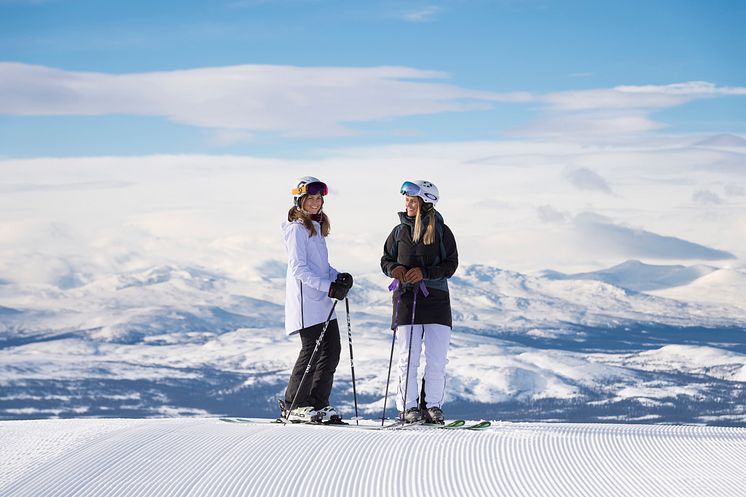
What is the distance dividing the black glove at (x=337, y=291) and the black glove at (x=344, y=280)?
0.02 m

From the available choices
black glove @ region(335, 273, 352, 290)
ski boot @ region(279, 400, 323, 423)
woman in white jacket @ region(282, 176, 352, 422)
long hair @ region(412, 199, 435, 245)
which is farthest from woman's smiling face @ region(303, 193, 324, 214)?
ski boot @ region(279, 400, 323, 423)

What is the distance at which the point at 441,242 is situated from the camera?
31.2 feet

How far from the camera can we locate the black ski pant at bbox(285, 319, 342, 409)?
372 inches

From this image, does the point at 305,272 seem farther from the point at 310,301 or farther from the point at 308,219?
the point at 308,219

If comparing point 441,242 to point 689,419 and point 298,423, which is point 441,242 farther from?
point 689,419

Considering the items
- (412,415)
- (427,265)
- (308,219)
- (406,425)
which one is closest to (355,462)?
(406,425)

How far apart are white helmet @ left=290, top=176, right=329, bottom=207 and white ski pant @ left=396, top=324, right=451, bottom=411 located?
1442mm

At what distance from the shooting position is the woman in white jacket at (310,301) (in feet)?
30.7

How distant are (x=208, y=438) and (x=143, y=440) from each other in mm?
482

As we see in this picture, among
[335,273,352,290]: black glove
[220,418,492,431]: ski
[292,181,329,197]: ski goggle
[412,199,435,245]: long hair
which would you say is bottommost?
[220,418,492,431]: ski

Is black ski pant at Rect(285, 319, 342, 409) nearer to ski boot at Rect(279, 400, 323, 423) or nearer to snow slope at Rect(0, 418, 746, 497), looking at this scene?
ski boot at Rect(279, 400, 323, 423)

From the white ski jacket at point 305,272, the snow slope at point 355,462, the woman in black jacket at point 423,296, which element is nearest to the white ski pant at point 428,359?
the woman in black jacket at point 423,296

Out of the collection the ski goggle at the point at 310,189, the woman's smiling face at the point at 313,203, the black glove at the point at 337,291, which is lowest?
the black glove at the point at 337,291

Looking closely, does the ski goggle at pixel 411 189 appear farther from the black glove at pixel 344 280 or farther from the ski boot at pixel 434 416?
the ski boot at pixel 434 416
